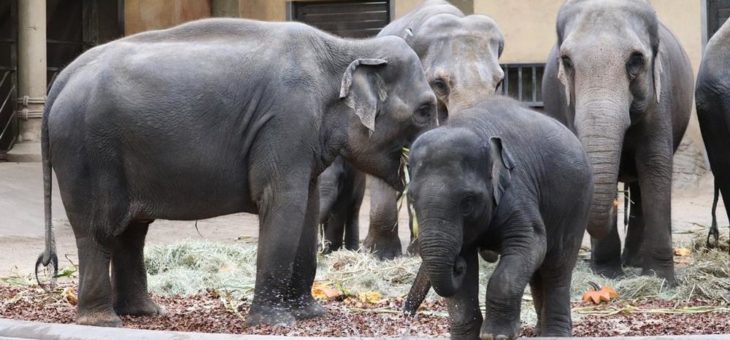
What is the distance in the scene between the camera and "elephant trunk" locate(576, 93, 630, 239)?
713 cm

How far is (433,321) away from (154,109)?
4.94 ft

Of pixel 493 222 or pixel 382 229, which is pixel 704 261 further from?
pixel 493 222

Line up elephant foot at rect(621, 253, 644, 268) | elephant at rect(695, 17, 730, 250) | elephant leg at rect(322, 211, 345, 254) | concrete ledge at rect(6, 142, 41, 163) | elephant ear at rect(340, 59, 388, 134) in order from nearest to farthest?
elephant ear at rect(340, 59, 388, 134)
elephant at rect(695, 17, 730, 250)
elephant foot at rect(621, 253, 644, 268)
elephant leg at rect(322, 211, 345, 254)
concrete ledge at rect(6, 142, 41, 163)

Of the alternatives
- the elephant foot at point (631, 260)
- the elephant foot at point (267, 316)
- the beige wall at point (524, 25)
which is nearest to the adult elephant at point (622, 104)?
the elephant foot at point (631, 260)

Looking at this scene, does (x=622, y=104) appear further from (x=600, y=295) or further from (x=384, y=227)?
(x=384, y=227)

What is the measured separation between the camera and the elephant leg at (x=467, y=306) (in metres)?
5.34

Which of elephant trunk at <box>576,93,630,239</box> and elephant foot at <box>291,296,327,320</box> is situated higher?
elephant trunk at <box>576,93,630,239</box>

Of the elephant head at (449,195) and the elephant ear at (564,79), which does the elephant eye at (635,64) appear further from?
the elephant head at (449,195)

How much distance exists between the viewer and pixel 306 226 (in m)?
6.88

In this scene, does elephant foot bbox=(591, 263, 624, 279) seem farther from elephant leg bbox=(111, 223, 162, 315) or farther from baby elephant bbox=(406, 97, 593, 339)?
elephant leg bbox=(111, 223, 162, 315)

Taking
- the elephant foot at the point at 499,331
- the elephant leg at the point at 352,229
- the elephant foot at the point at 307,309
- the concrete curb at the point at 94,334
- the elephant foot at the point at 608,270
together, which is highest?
the elephant foot at the point at 499,331

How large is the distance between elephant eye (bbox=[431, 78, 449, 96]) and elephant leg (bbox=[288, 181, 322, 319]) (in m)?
2.15

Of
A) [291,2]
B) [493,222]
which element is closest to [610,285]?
[493,222]

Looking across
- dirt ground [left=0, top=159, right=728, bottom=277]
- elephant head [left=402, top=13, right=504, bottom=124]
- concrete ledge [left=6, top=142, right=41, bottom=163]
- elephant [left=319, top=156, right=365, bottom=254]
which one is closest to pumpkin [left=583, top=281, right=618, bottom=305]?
elephant head [left=402, top=13, right=504, bottom=124]
